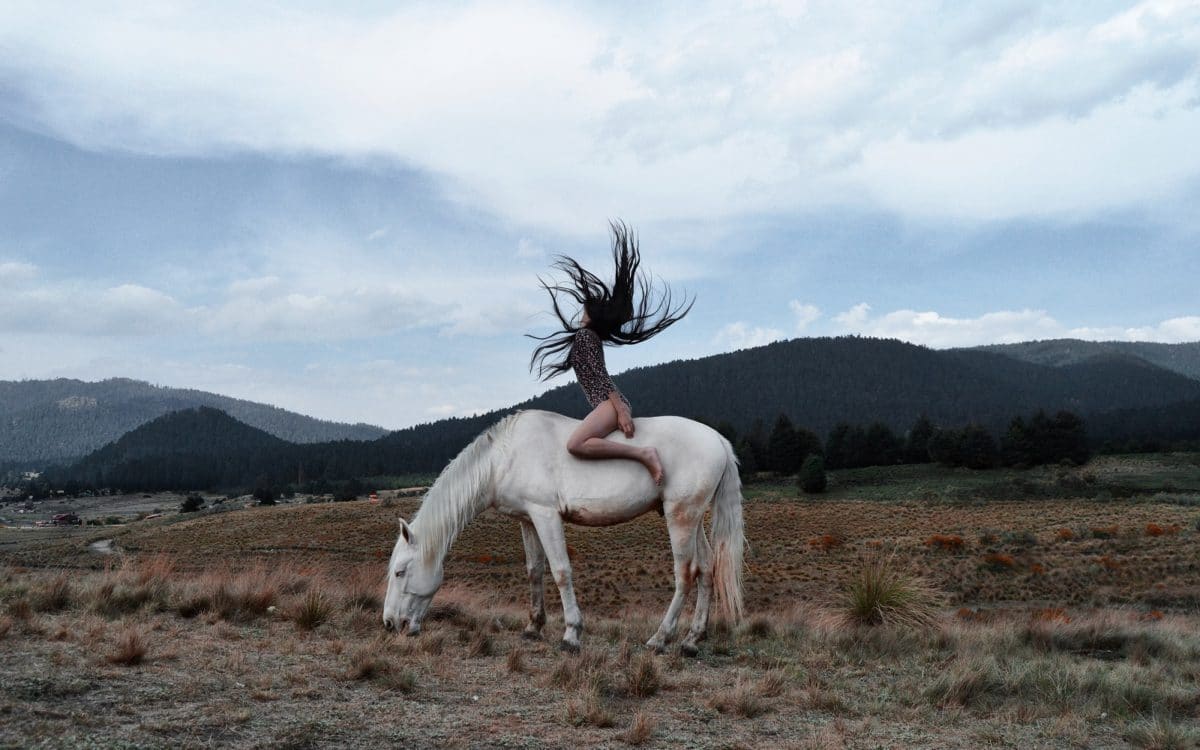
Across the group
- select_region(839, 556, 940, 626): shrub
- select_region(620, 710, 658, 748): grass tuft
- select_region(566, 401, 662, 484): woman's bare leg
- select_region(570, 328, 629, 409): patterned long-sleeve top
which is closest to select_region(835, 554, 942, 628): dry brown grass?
select_region(839, 556, 940, 626): shrub

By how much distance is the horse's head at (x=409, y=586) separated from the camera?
7.25 m

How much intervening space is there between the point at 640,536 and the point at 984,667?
3972 cm

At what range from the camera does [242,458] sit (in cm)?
18625

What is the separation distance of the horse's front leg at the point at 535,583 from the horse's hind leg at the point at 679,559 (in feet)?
3.95

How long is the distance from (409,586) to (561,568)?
1512 millimetres

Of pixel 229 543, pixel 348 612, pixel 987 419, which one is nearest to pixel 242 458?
pixel 229 543

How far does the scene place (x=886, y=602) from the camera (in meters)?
10.4

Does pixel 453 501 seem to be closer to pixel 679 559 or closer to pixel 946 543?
pixel 679 559

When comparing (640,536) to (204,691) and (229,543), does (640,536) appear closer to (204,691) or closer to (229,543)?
(229,543)

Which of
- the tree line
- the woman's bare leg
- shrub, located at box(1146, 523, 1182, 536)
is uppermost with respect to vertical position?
the woman's bare leg

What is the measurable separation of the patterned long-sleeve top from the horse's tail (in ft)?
4.50

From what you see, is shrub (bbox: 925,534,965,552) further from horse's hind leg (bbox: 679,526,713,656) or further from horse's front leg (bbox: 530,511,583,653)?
horse's front leg (bbox: 530,511,583,653)

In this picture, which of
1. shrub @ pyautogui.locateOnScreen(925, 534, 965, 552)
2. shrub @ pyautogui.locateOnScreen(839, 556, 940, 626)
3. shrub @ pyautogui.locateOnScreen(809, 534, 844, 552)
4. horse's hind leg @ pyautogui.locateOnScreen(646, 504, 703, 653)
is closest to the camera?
horse's hind leg @ pyautogui.locateOnScreen(646, 504, 703, 653)

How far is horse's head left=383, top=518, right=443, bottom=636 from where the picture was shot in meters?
7.25
